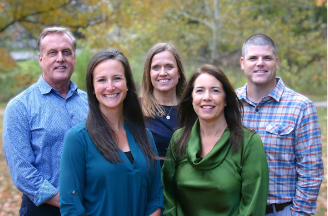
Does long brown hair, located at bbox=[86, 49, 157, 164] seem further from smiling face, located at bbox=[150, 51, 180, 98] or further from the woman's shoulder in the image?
smiling face, located at bbox=[150, 51, 180, 98]

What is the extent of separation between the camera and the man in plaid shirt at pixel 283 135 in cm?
295

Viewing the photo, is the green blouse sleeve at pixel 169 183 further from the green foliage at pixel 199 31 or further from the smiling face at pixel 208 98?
the green foliage at pixel 199 31

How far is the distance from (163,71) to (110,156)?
136cm

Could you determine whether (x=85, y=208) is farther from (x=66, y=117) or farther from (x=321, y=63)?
(x=321, y=63)

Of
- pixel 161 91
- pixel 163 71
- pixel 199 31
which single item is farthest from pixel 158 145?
pixel 199 31

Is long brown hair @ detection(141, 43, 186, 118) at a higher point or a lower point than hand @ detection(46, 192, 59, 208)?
higher

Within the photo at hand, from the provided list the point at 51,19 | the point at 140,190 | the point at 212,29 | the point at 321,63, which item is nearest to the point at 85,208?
the point at 140,190

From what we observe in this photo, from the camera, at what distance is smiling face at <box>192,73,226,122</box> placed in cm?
276

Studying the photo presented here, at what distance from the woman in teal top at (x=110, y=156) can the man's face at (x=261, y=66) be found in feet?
3.53

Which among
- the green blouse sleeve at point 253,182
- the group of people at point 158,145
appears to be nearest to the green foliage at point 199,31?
the group of people at point 158,145

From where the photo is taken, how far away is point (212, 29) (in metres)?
13.3

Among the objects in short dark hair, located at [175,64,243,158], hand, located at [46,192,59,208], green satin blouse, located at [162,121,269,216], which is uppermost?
short dark hair, located at [175,64,243,158]

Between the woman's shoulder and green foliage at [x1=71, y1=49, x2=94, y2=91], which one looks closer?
the woman's shoulder

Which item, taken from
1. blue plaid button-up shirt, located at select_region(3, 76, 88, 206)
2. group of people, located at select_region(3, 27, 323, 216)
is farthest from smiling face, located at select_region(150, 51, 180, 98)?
blue plaid button-up shirt, located at select_region(3, 76, 88, 206)
